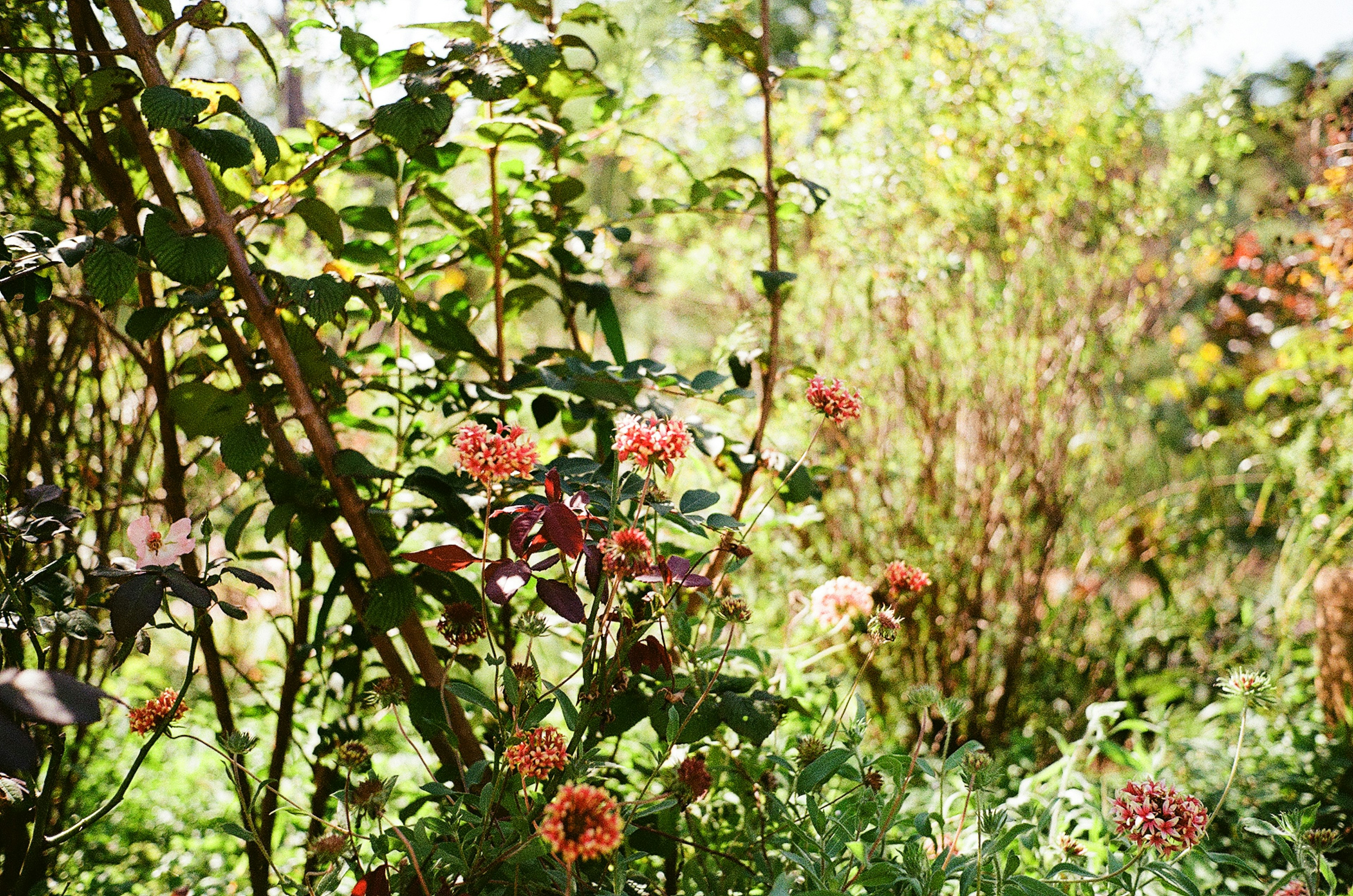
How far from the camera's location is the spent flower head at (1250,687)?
0.91 m

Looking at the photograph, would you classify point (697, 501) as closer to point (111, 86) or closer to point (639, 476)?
point (639, 476)

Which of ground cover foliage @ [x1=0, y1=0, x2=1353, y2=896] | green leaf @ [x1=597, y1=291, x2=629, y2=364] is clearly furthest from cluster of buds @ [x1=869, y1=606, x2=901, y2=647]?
green leaf @ [x1=597, y1=291, x2=629, y2=364]

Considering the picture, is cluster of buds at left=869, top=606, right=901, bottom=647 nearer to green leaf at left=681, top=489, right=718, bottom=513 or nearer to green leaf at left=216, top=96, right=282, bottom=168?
green leaf at left=681, top=489, right=718, bottom=513

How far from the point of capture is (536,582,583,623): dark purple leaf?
2.65ft

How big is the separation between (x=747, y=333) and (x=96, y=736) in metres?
1.24

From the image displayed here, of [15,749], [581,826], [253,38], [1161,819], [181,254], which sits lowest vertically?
[1161,819]

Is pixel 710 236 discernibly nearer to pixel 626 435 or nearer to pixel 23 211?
pixel 23 211

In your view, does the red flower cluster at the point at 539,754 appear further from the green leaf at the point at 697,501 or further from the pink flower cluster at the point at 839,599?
the pink flower cluster at the point at 839,599

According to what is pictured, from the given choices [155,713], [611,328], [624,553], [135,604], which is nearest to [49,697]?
[135,604]

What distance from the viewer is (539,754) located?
75 cm

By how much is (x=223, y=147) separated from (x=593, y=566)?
557 mm

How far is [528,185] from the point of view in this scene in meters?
1.27

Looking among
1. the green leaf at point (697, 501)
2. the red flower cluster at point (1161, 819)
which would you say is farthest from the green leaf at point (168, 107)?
the red flower cluster at point (1161, 819)

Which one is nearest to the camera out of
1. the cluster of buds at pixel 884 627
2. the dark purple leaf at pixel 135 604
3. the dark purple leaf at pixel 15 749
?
the dark purple leaf at pixel 15 749
